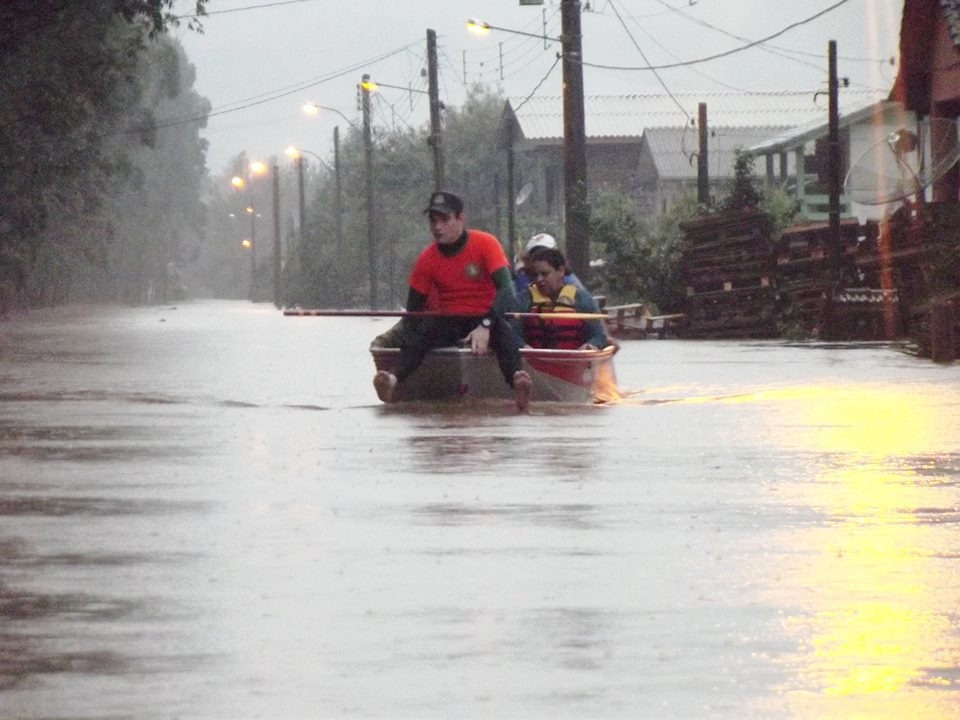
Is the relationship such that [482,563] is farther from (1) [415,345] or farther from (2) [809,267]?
(2) [809,267]

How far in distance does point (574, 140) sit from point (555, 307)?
66.3 ft

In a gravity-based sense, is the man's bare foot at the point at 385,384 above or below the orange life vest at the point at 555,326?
below

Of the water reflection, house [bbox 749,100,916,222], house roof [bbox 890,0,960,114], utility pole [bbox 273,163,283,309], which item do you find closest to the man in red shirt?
the water reflection

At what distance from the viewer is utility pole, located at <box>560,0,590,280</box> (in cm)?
4112

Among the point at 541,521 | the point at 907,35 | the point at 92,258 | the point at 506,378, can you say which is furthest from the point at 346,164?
the point at 541,521

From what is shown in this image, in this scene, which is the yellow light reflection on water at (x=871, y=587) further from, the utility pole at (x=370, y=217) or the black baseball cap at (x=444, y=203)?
the utility pole at (x=370, y=217)

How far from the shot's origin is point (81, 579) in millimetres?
9258

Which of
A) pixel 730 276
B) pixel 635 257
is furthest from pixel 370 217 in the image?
pixel 730 276

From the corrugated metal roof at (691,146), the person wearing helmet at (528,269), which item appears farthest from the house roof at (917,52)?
the corrugated metal roof at (691,146)

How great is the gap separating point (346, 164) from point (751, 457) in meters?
103

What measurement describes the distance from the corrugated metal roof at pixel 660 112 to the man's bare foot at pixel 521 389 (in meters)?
68.8

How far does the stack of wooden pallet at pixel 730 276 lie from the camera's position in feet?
138

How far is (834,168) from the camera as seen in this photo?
134 ft

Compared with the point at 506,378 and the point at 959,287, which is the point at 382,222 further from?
the point at 506,378
